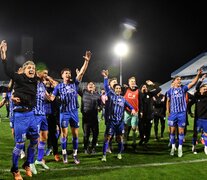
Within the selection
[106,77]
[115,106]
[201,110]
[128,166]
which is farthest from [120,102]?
[201,110]

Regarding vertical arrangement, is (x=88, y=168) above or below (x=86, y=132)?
below

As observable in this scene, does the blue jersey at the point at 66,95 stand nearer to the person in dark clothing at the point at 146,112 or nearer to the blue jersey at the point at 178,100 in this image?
the blue jersey at the point at 178,100

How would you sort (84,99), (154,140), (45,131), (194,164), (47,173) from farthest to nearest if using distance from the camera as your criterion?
1. (154,140)
2. (84,99)
3. (194,164)
4. (45,131)
5. (47,173)

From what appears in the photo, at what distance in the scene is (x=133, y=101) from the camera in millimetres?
9711

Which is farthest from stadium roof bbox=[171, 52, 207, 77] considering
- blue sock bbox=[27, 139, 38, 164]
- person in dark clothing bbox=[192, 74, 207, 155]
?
blue sock bbox=[27, 139, 38, 164]

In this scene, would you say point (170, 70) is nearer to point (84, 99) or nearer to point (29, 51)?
point (29, 51)

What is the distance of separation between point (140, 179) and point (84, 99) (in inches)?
145

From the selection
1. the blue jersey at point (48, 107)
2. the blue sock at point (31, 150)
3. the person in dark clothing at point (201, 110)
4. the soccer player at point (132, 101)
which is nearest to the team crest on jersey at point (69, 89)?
the blue jersey at point (48, 107)

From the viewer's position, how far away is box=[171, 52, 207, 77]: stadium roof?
6078 cm

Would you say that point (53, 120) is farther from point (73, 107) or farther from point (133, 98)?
point (133, 98)

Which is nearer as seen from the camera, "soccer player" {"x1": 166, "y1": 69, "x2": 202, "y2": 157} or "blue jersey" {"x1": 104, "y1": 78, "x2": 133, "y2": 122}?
"blue jersey" {"x1": 104, "y1": 78, "x2": 133, "y2": 122}

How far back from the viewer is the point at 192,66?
63.2 meters

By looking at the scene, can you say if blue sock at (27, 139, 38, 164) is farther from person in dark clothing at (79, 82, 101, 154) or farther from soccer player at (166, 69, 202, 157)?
soccer player at (166, 69, 202, 157)

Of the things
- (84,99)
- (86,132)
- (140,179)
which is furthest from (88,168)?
(84,99)
